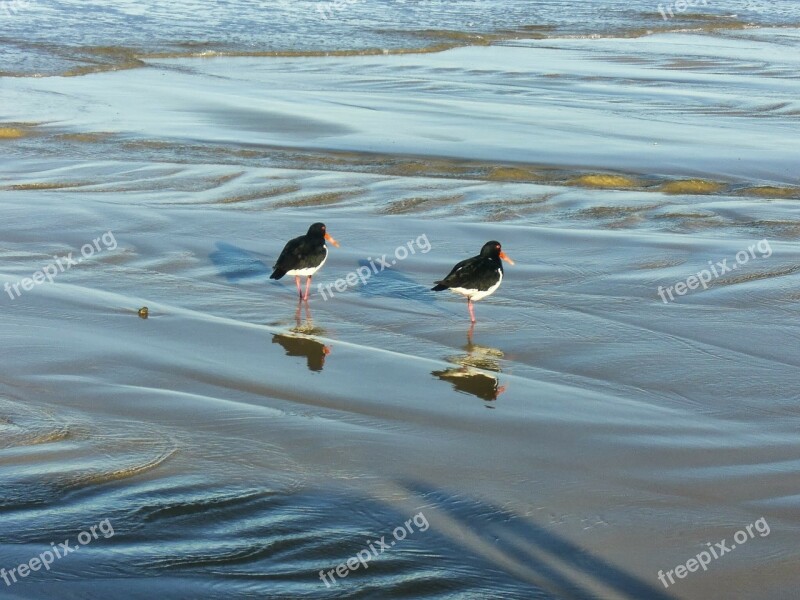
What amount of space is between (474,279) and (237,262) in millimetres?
2739

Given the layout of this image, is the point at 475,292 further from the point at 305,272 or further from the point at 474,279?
the point at 305,272

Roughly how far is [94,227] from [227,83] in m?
10.8

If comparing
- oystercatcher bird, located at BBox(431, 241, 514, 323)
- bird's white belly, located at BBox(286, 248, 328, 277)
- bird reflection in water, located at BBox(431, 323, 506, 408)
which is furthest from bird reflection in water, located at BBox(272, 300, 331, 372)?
oystercatcher bird, located at BBox(431, 241, 514, 323)

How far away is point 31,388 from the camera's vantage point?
7270 millimetres

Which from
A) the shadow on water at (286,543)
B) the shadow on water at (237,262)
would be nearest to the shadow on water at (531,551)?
the shadow on water at (286,543)

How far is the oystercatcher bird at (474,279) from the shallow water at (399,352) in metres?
0.27

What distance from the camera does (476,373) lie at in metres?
8.01

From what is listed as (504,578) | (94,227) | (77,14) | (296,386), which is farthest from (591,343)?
(77,14)

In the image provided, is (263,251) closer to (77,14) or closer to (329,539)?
(329,539)

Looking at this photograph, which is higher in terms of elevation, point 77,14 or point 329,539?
point 77,14

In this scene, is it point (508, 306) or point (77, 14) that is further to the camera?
point (77, 14)

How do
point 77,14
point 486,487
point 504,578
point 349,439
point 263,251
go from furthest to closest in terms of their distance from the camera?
point 77,14 → point 263,251 → point 349,439 → point 486,487 → point 504,578

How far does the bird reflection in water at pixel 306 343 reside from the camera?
26.9ft

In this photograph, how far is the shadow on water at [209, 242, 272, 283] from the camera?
1038cm
